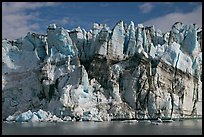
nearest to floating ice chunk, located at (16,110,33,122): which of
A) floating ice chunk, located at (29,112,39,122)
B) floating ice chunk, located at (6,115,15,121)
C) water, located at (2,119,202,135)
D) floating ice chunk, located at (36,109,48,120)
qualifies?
floating ice chunk, located at (29,112,39,122)

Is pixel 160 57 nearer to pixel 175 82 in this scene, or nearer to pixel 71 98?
pixel 175 82

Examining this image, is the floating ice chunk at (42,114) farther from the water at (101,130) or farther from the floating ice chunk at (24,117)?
the water at (101,130)

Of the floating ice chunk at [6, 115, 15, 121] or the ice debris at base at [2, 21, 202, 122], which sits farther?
the ice debris at base at [2, 21, 202, 122]

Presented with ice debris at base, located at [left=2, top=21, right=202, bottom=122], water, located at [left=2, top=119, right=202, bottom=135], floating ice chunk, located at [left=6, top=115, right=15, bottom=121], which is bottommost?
floating ice chunk, located at [left=6, top=115, right=15, bottom=121]

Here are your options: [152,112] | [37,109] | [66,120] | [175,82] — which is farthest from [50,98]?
[175,82]

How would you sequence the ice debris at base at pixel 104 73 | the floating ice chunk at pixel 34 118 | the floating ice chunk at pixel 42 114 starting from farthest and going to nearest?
the ice debris at base at pixel 104 73 → the floating ice chunk at pixel 42 114 → the floating ice chunk at pixel 34 118

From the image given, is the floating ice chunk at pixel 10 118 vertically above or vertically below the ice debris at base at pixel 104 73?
below

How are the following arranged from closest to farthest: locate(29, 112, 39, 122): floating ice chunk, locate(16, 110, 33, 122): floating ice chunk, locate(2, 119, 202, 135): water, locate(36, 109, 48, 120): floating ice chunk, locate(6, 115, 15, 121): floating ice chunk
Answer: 1. locate(2, 119, 202, 135): water
2. locate(29, 112, 39, 122): floating ice chunk
3. locate(16, 110, 33, 122): floating ice chunk
4. locate(36, 109, 48, 120): floating ice chunk
5. locate(6, 115, 15, 121): floating ice chunk

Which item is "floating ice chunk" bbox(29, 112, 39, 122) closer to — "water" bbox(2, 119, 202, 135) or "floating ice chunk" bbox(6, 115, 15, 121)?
"floating ice chunk" bbox(6, 115, 15, 121)

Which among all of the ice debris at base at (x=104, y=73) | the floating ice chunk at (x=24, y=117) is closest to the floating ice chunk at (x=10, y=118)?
the ice debris at base at (x=104, y=73)
